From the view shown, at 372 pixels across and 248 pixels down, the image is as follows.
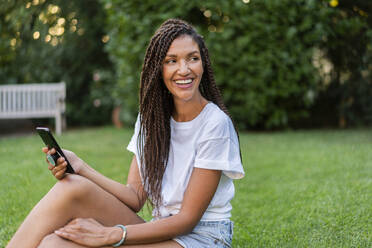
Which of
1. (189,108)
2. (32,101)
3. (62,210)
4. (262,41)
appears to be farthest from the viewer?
(32,101)

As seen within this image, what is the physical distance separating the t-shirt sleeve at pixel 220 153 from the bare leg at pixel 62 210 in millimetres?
484

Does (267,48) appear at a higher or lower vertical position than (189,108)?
higher

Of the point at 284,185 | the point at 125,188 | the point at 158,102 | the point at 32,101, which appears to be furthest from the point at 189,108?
the point at 32,101

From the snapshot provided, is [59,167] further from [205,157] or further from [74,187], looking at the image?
[205,157]

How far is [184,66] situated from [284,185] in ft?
8.45

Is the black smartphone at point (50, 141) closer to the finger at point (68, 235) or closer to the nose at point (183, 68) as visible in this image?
the finger at point (68, 235)

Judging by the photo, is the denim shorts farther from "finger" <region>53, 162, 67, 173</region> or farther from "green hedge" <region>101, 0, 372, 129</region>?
"green hedge" <region>101, 0, 372, 129</region>

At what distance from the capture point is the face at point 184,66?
6.89 feet

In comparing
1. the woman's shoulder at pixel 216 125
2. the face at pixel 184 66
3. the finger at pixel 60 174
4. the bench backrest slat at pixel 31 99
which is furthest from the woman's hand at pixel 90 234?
the bench backrest slat at pixel 31 99

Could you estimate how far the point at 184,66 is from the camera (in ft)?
6.85

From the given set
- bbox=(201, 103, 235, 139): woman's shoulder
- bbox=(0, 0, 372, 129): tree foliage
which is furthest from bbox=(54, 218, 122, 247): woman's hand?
bbox=(0, 0, 372, 129): tree foliage

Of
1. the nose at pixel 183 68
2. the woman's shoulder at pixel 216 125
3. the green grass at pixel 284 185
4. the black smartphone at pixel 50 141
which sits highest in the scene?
the nose at pixel 183 68

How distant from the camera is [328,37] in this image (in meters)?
7.10

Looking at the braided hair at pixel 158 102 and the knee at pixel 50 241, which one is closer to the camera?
the knee at pixel 50 241
